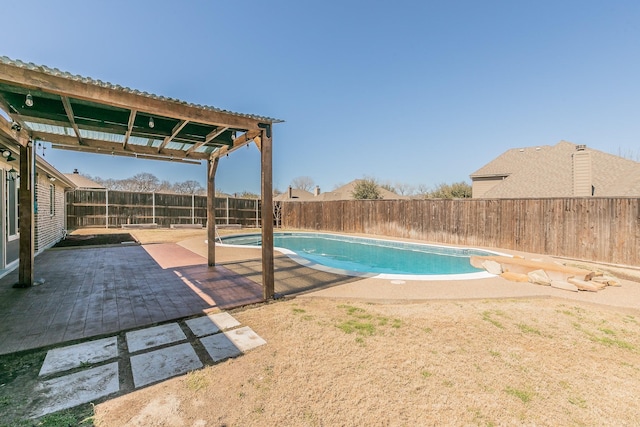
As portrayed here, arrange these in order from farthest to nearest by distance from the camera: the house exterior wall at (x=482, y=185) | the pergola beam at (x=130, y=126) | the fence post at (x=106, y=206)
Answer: the house exterior wall at (x=482, y=185)
the fence post at (x=106, y=206)
the pergola beam at (x=130, y=126)

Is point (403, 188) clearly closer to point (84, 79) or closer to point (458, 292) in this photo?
point (458, 292)

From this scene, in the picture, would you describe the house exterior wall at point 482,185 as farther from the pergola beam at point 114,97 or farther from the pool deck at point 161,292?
the pergola beam at point 114,97

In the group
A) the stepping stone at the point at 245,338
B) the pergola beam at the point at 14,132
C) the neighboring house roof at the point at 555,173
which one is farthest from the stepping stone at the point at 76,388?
the neighboring house roof at the point at 555,173

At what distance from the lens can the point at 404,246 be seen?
38.6 ft

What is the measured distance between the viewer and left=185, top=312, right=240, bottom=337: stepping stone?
3092 mm

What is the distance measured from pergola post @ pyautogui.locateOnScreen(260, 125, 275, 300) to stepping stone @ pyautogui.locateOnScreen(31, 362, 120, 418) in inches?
82.4

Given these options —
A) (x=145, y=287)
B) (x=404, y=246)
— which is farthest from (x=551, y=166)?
(x=145, y=287)

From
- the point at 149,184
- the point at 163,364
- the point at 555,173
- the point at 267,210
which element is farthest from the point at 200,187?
the point at 163,364

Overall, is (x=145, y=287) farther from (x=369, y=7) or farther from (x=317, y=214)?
(x=317, y=214)

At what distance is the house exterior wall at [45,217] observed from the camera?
25.5ft

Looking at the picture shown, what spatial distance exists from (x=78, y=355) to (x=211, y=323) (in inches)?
47.3

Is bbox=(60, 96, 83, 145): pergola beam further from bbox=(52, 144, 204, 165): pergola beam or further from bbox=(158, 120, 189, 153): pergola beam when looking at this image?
bbox=(158, 120, 189, 153): pergola beam

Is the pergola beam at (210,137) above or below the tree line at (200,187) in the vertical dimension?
below

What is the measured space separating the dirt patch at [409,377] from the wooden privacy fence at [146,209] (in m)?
15.9
